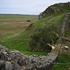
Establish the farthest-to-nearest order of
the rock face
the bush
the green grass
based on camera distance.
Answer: the bush < the green grass < the rock face

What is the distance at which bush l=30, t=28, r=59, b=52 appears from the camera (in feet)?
108

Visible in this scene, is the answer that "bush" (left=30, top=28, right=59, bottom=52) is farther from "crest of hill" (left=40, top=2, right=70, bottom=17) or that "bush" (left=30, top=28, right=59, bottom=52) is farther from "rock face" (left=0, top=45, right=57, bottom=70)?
"crest of hill" (left=40, top=2, right=70, bottom=17)

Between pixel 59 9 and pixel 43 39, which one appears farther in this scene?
pixel 59 9

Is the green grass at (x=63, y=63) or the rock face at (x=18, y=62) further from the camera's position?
the green grass at (x=63, y=63)

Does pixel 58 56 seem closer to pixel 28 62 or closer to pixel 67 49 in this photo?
pixel 67 49

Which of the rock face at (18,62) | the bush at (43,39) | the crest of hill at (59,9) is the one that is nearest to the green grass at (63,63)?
the rock face at (18,62)

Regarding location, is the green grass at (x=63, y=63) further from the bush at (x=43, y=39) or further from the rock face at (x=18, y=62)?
the bush at (x=43, y=39)

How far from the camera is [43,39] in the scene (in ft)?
110

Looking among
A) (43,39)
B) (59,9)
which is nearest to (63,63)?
(43,39)

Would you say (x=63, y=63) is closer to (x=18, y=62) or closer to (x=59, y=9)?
(x=18, y=62)

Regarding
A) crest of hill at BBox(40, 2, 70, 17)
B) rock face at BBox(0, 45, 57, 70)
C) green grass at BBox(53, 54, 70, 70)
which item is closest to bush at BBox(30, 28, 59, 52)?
green grass at BBox(53, 54, 70, 70)

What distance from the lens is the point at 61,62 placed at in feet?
91.0

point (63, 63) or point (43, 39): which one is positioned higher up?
point (43, 39)

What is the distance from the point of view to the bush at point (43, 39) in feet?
108
